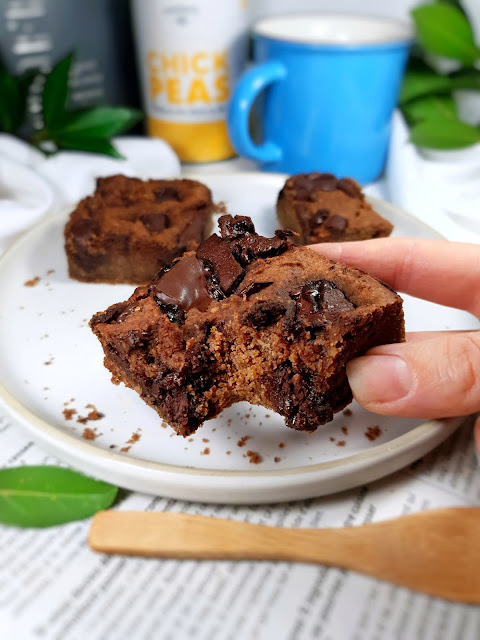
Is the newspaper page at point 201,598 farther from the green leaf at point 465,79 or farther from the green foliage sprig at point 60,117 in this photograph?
the green leaf at point 465,79

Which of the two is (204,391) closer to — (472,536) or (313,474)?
(313,474)

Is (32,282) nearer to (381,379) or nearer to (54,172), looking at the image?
Answer: (54,172)

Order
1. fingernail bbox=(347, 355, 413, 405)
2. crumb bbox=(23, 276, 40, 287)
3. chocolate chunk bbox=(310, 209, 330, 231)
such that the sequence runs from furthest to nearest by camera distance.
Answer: chocolate chunk bbox=(310, 209, 330, 231), crumb bbox=(23, 276, 40, 287), fingernail bbox=(347, 355, 413, 405)

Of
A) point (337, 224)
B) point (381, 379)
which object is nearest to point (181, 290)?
point (381, 379)

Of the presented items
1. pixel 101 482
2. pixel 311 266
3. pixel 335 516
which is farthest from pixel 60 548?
pixel 311 266

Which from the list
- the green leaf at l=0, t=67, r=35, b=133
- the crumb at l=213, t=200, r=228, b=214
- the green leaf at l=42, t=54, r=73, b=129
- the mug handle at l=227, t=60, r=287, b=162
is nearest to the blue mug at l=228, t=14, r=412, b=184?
the mug handle at l=227, t=60, r=287, b=162

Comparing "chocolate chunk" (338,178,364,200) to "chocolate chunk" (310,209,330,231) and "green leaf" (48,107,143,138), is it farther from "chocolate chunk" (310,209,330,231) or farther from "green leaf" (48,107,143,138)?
"green leaf" (48,107,143,138)
